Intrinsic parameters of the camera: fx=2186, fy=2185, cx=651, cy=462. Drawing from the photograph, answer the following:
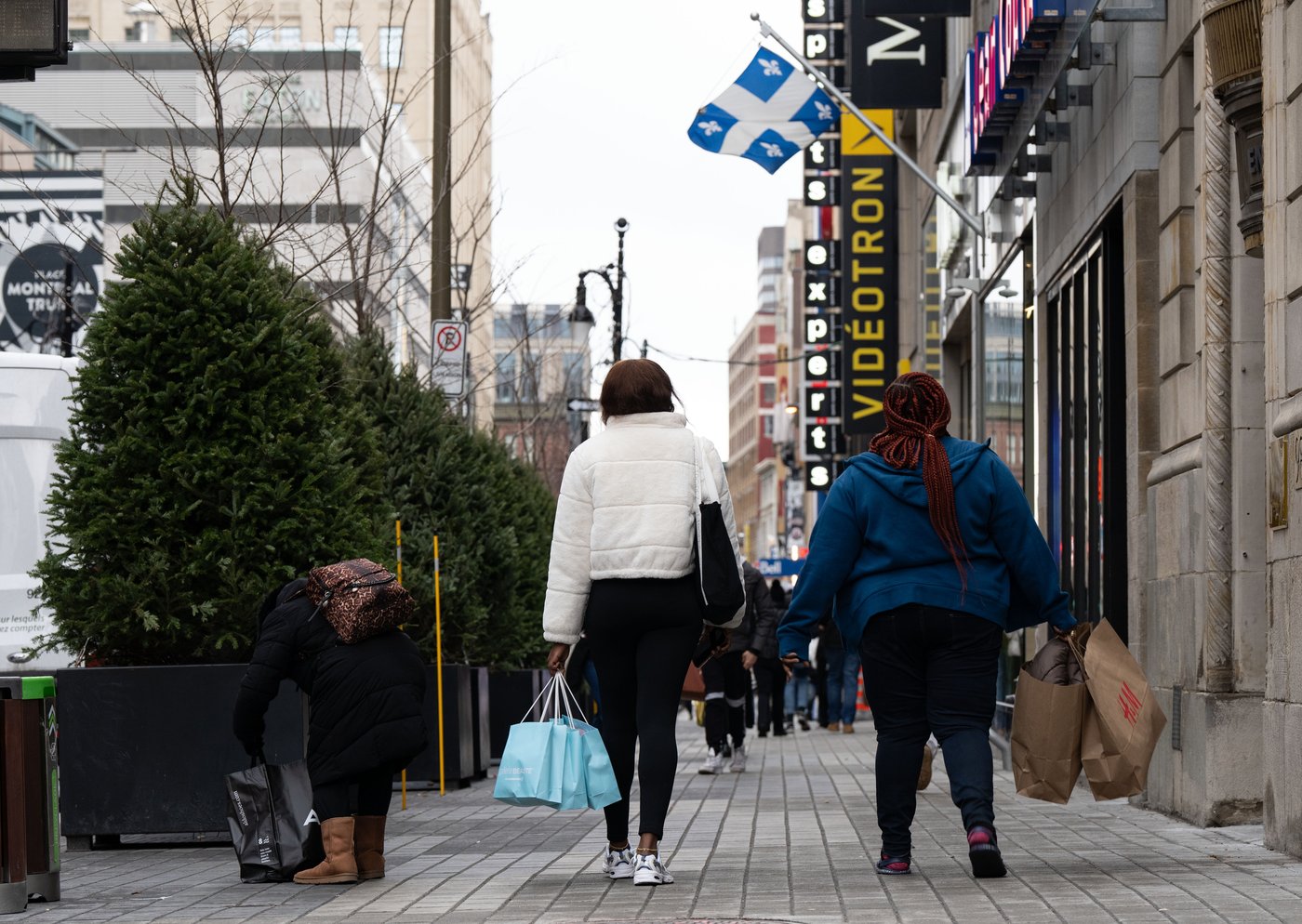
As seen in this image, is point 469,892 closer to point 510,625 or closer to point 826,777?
point 826,777

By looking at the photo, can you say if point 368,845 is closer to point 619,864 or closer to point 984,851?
point 619,864

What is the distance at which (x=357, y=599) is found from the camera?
341 inches

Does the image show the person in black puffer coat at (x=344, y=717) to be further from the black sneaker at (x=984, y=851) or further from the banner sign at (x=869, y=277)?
the banner sign at (x=869, y=277)

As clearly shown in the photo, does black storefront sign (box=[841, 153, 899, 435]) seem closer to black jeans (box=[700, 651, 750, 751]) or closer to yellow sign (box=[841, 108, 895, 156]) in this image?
yellow sign (box=[841, 108, 895, 156])

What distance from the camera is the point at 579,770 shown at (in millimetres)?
7941

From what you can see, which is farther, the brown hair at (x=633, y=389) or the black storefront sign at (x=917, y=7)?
the black storefront sign at (x=917, y=7)

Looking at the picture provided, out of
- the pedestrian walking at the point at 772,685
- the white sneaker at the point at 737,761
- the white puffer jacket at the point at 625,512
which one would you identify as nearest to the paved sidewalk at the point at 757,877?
the white puffer jacket at the point at 625,512

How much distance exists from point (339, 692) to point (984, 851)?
2.57m

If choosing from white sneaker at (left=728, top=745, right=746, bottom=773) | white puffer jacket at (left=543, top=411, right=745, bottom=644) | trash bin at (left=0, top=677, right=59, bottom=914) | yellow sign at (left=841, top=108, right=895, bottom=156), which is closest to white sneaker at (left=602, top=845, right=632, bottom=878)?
white puffer jacket at (left=543, top=411, right=745, bottom=644)

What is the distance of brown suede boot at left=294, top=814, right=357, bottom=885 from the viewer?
28.0ft

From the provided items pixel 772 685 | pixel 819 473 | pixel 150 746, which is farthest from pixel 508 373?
pixel 150 746

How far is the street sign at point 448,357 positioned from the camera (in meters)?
20.2

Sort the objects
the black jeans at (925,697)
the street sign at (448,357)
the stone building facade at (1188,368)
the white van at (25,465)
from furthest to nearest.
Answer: the street sign at (448,357), the white van at (25,465), the stone building facade at (1188,368), the black jeans at (925,697)

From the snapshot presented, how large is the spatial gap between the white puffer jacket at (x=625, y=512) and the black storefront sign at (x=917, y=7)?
1188cm
